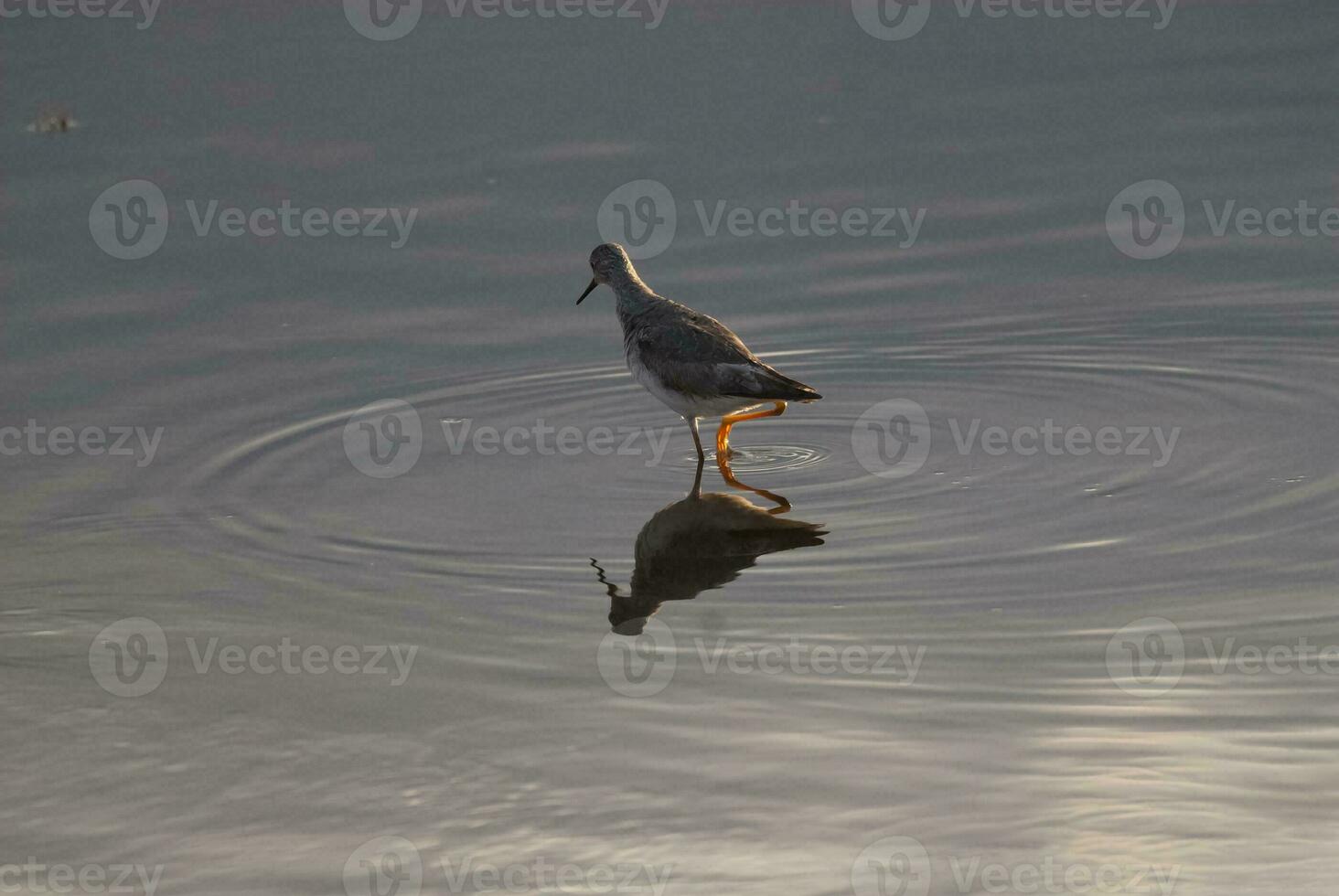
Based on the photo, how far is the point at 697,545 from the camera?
9.29 meters

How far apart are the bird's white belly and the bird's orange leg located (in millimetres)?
362

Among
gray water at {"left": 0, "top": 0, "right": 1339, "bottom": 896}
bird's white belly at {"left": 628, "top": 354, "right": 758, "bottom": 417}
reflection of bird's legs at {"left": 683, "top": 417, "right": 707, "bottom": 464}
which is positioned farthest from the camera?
reflection of bird's legs at {"left": 683, "top": 417, "right": 707, "bottom": 464}

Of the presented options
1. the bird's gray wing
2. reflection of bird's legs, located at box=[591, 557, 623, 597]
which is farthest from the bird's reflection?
the bird's gray wing

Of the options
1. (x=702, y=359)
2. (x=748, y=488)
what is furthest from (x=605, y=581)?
(x=702, y=359)

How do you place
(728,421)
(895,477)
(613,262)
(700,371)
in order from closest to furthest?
(895,477), (700,371), (728,421), (613,262)

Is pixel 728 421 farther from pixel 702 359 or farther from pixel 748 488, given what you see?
pixel 748 488

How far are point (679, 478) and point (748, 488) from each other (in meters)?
0.44

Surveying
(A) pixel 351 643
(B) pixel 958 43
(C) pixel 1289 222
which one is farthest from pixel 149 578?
(B) pixel 958 43

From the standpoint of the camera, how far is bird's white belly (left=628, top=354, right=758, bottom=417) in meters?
10.3

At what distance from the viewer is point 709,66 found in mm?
Answer: 17391

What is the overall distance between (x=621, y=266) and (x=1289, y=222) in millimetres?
5336

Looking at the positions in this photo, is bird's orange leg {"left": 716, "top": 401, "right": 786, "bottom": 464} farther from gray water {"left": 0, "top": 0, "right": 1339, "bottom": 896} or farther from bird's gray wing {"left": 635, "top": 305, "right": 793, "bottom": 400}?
bird's gray wing {"left": 635, "top": 305, "right": 793, "bottom": 400}

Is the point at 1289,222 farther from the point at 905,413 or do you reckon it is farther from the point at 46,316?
the point at 46,316

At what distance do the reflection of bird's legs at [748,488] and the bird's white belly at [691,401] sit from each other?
0.93ft
